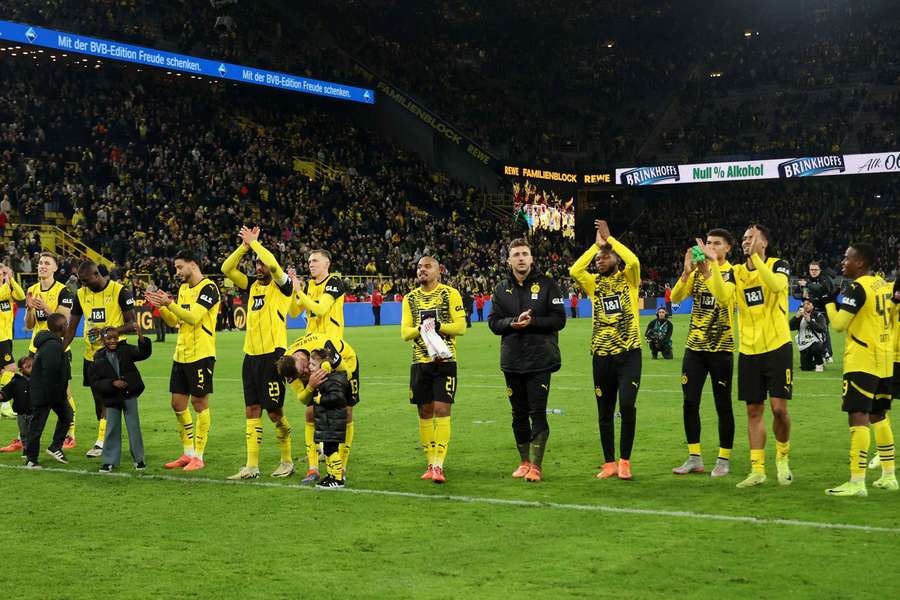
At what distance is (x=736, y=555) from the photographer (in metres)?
7.02

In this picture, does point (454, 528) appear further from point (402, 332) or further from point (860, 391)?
point (860, 391)

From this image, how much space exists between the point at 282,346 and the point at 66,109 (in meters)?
36.6

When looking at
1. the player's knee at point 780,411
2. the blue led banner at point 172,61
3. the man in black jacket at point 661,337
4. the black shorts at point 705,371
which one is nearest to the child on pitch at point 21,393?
the black shorts at point 705,371

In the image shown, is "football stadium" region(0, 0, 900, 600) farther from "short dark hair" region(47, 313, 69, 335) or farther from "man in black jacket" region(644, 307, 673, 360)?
"man in black jacket" region(644, 307, 673, 360)

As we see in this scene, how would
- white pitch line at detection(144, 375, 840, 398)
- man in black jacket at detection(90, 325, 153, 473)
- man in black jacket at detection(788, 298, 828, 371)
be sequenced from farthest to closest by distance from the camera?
man in black jacket at detection(788, 298, 828, 371) → white pitch line at detection(144, 375, 840, 398) → man in black jacket at detection(90, 325, 153, 473)

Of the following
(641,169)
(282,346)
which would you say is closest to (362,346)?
(282,346)

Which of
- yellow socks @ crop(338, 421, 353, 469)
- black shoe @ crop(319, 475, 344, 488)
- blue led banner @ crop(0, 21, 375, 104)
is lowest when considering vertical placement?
black shoe @ crop(319, 475, 344, 488)

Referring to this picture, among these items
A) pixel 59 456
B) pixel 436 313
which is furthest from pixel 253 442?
pixel 59 456

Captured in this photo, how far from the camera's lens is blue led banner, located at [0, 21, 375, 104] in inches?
1554

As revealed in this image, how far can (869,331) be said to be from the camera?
912 centimetres

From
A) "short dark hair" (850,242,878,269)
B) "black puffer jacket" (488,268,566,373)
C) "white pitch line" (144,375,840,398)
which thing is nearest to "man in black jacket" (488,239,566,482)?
"black puffer jacket" (488,268,566,373)

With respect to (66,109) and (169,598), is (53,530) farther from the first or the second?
(66,109)

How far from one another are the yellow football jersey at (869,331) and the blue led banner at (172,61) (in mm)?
37144

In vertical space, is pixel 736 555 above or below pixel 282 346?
below
